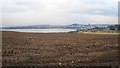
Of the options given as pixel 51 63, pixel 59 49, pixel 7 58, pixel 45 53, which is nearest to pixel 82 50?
pixel 59 49

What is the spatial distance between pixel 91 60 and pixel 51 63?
254 centimetres

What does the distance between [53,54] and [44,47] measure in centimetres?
257

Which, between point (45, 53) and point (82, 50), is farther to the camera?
point (82, 50)

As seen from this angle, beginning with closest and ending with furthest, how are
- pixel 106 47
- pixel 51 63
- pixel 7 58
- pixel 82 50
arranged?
pixel 51 63 → pixel 7 58 → pixel 82 50 → pixel 106 47

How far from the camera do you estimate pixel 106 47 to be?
20125 mm

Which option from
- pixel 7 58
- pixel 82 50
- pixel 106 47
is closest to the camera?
pixel 7 58

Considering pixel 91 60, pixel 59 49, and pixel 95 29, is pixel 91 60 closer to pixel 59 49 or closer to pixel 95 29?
pixel 59 49

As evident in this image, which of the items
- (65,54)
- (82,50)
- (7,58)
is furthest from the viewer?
(82,50)

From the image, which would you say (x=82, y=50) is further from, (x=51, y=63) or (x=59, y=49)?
(x=51, y=63)

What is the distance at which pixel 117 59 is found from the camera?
16.2m

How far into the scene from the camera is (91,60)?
51.6 ft

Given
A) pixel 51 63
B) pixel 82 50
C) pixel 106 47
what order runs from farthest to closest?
pixel 106 47, pixel 82 50, pixel 51 63

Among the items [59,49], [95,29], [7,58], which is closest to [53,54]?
[59,49]

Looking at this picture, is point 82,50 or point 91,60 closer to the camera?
point 91,60
